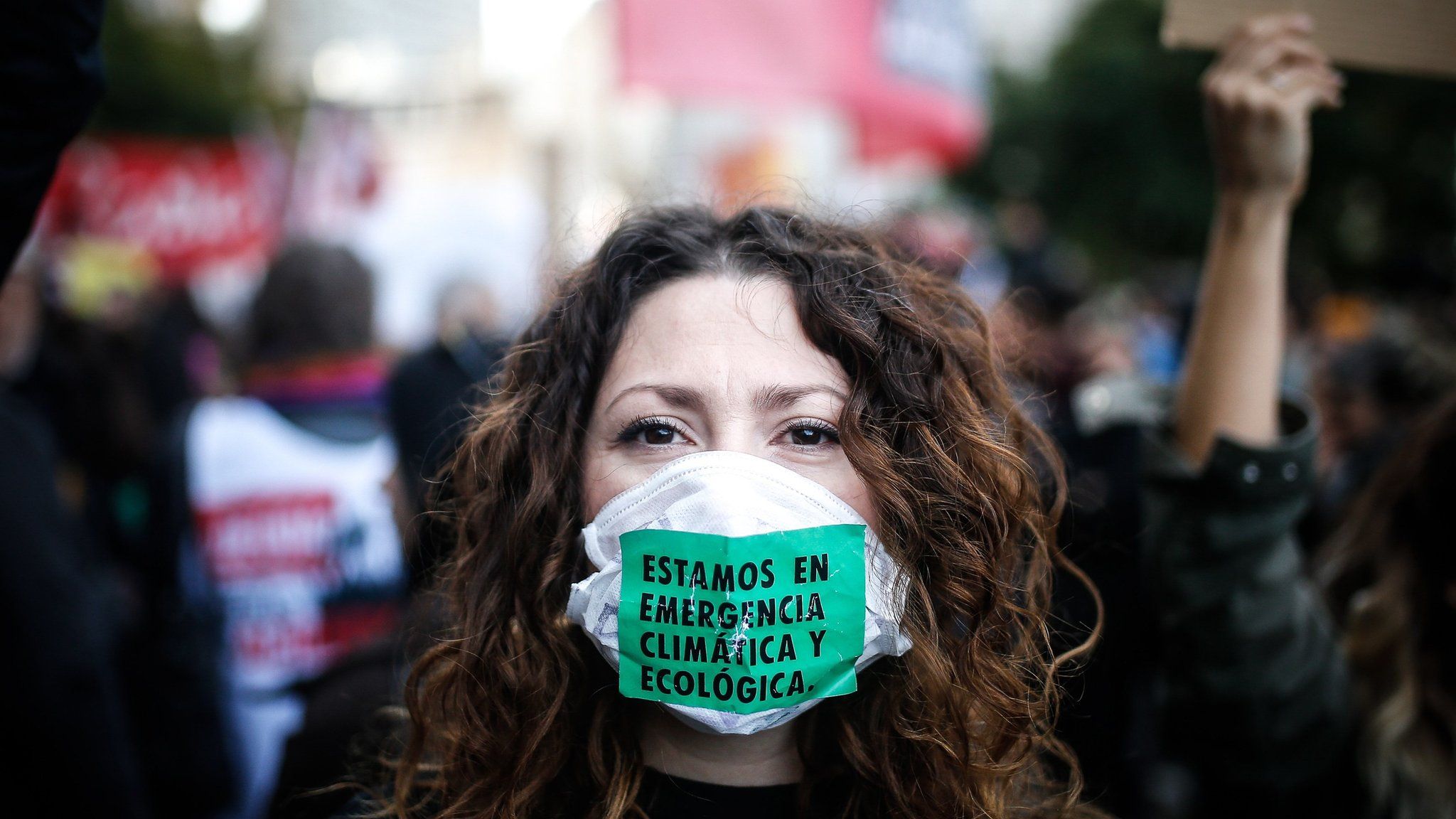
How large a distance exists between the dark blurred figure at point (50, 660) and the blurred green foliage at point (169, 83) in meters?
18.7

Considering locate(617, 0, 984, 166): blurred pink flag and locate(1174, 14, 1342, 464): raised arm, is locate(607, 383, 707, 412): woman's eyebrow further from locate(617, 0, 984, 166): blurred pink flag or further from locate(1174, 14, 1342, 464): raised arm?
locate(617, 0, 984, 166): blurred pink flag

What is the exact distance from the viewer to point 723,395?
1615 millimetres

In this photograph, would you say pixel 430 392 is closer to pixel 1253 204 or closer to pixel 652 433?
pixel 652 433

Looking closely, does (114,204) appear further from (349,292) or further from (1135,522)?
(1135,522)

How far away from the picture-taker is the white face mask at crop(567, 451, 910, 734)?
1.51m

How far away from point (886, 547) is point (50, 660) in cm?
226

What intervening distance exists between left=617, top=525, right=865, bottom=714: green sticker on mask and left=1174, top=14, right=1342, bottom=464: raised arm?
39.5 inches

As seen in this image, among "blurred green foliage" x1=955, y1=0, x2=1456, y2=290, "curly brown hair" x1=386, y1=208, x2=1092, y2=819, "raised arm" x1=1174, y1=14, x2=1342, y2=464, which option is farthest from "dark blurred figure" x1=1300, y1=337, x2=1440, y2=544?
"blurred green foliage" x1=955, y1=0, x2=1456, y2=290

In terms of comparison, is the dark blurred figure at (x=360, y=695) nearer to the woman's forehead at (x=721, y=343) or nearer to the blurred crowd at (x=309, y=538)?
the blurred crowd at (x=309, y=538)

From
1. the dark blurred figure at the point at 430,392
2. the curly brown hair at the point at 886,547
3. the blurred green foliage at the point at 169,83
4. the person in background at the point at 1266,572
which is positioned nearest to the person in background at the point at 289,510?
the dark blurred figure at the point at 430,392

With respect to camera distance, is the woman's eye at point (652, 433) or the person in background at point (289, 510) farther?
the person in background at point (289, 510)

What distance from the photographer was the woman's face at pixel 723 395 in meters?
1.62

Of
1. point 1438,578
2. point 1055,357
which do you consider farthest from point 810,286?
point 1055,357

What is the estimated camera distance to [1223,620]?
80.2 inches
